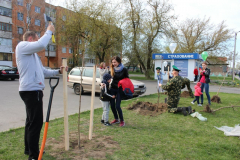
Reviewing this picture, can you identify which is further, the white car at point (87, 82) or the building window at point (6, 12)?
the building window at point (6, 12)

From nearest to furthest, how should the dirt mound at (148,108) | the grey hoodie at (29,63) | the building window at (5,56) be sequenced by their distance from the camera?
1. the grey hoodie at (29,63)
2. the dirt mound at (148,108)
3. the building window at (5,56)

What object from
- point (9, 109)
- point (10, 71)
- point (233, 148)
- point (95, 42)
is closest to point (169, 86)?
point (233, 148)

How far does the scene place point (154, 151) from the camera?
3469 millimetres

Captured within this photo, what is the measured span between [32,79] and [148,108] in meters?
4.89

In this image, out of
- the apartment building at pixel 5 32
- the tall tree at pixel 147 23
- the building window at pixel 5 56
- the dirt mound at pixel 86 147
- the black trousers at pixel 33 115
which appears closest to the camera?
the black trousers at pixel 33 115

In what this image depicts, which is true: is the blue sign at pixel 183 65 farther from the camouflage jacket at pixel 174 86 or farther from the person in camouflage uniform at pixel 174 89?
the camouflage jacket at pixel 174 86

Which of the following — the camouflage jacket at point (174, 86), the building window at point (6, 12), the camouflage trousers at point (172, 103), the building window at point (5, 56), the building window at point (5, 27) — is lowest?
the camouflage trousers at point (172, 103)

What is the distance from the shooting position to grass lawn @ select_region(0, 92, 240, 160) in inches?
131

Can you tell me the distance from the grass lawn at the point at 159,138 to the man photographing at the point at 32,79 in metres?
0.56

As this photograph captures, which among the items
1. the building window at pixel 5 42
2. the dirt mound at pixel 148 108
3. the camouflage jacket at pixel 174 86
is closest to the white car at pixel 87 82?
the dirt mound at pixel 148 108

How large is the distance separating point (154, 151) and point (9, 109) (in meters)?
5.95

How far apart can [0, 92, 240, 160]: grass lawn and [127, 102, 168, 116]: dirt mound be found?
1.48 feet

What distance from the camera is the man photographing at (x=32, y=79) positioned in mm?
2648

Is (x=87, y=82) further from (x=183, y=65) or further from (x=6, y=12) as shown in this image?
(x=6, y=12)
